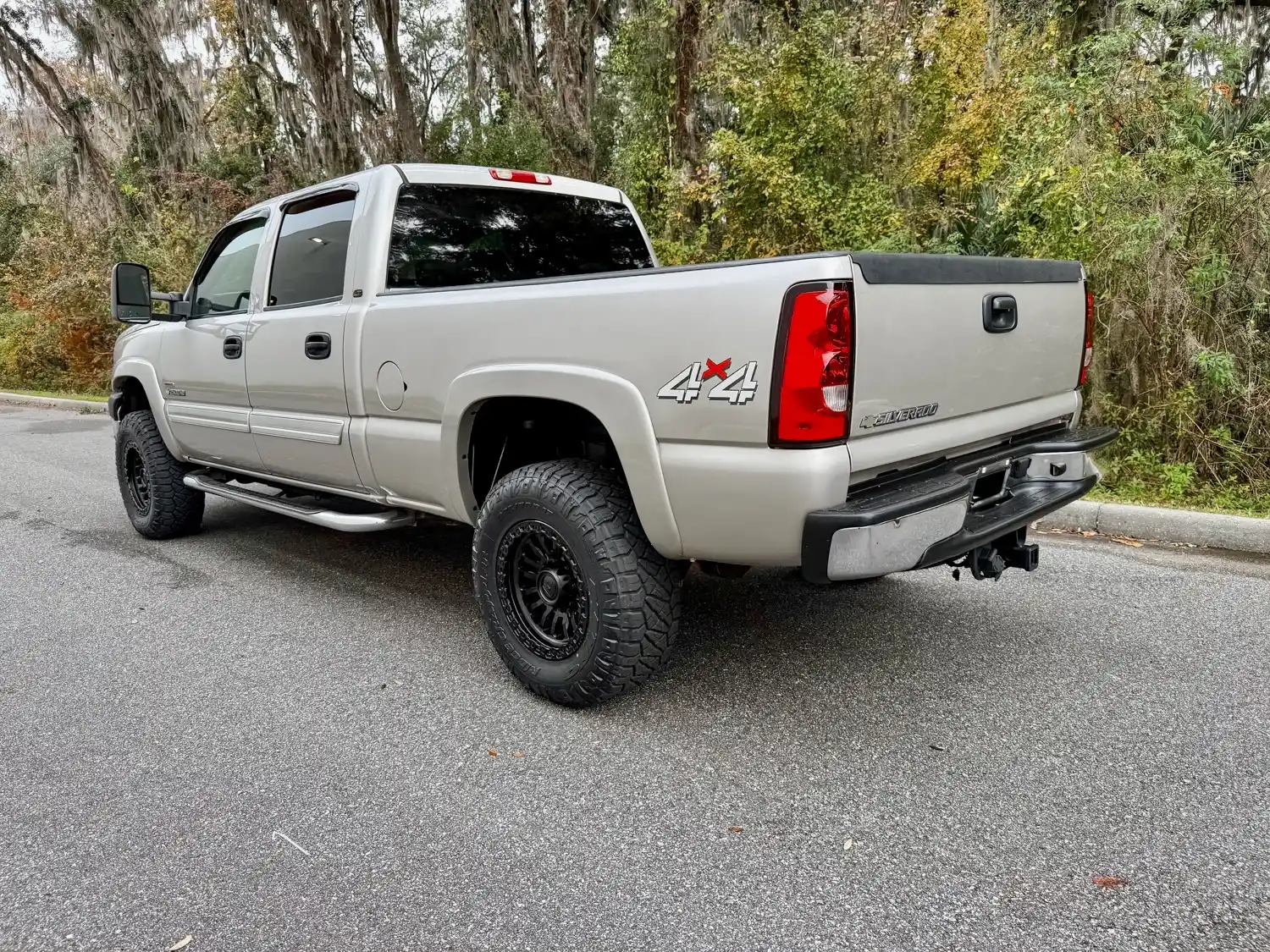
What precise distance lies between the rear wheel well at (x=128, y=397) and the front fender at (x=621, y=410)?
3.67 m

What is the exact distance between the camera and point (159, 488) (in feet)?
17.3

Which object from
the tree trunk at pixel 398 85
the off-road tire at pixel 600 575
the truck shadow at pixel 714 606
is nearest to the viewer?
the off-road tire at pixel 600 575

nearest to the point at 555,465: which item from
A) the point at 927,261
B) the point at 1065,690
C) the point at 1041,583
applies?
the point at 927,261

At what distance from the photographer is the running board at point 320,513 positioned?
3.75 meters

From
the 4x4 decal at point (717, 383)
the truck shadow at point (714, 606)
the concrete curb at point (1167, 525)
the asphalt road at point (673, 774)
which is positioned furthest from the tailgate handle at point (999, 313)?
the concrete curb at point (1167, 525)

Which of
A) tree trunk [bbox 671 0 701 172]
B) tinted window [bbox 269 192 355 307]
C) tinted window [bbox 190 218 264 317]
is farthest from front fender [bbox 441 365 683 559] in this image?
tree trunk [bbox 671 0 701 172]

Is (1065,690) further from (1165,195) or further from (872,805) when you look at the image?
(1165,195)

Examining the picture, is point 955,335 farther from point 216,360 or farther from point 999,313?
point 216,360

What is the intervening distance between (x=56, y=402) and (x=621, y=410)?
548 inches

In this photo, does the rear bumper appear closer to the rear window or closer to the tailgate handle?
the tailgate handle

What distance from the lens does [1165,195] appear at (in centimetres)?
576

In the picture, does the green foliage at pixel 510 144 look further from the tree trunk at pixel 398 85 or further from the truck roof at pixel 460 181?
the truck roof at pixel 460 181

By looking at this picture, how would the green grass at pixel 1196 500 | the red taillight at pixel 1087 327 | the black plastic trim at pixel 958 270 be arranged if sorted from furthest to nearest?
the green grass at pixel 1196 500, the red taillight at pixel 1087 327, the black plastic trim at pixel 958 270

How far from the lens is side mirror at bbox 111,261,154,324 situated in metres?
4.69
